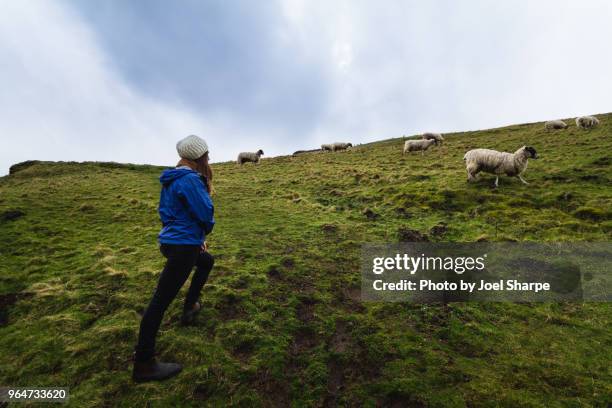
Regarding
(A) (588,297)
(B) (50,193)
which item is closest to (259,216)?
(A) (588,297)

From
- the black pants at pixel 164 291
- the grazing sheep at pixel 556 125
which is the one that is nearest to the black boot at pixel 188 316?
the black pants at pixel 164 291

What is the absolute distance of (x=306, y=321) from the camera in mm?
6375

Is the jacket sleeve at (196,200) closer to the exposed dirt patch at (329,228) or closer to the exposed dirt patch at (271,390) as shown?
the exposed dirt patch at (271,390)

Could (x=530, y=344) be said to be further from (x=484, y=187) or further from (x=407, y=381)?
(x=484, y=187)

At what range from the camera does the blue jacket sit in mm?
4477

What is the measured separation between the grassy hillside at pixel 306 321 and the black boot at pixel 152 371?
0.16m

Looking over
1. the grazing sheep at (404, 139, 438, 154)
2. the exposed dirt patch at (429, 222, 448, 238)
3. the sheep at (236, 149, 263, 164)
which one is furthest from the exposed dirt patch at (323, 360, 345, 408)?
the sheep at (236, 149, 263, 164)

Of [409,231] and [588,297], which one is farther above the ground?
[409,231]

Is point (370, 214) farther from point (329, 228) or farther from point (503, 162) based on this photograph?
point (503, 162)

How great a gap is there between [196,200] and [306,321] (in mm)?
3367

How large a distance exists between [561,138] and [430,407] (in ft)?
101

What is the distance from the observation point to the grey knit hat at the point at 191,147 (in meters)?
4.88

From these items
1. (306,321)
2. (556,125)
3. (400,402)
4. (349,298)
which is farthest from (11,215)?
(556,125)

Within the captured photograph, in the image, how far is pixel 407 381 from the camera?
15.6ft
